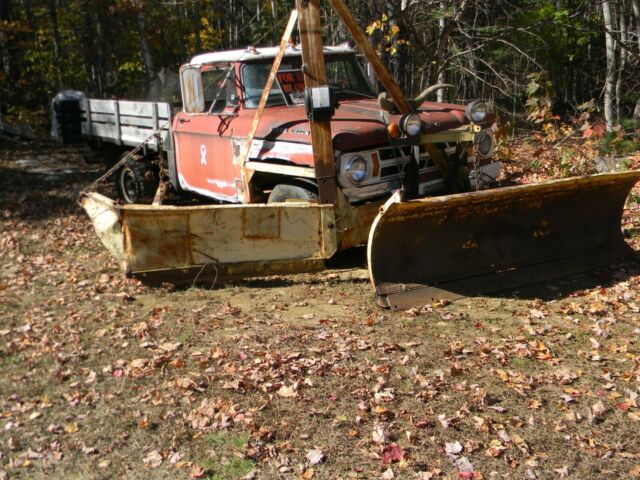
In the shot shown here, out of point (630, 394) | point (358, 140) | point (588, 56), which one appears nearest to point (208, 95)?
point (358, 140)

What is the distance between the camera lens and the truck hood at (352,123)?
6.48 meters

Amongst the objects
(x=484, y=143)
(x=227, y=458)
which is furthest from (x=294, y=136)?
(x=227, y=458)

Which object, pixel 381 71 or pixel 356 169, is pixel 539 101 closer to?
pixel 381 71

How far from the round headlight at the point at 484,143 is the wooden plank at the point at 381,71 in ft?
2.06

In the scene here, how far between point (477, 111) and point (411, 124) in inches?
37.0

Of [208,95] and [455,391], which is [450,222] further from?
[208,95]

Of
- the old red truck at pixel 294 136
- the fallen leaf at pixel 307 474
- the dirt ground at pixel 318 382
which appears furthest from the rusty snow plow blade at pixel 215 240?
the fallen leaf at pixel 307 474

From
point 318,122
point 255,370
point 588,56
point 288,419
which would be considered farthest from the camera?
point 588,56

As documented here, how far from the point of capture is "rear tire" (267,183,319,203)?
6801 millimetres

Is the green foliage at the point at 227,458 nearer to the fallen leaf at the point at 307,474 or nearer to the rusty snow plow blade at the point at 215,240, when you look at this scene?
the fallen leaf at the point at 307,474

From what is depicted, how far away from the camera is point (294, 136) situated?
6.68 metres

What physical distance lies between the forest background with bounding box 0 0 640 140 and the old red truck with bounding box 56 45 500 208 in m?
3.72

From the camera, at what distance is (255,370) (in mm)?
5047

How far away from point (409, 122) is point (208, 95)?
3111mm
